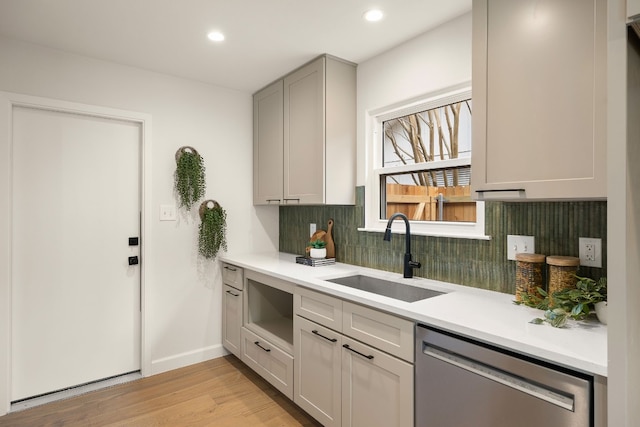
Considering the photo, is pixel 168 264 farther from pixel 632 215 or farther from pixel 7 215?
pixel 632 215

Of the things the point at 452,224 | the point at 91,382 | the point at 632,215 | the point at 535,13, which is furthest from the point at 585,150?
the point at 91,382

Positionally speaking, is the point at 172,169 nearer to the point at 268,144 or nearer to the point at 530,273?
the point at 268,144

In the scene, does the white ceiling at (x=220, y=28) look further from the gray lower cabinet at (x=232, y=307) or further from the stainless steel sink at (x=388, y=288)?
the gray lower cabinet at (x=232, y=307)

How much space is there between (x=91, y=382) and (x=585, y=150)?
3.32m

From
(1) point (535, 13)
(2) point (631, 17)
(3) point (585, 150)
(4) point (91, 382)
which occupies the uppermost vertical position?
(1) point (535, 13)

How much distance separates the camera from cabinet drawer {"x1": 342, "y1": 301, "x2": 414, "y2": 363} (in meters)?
1.56

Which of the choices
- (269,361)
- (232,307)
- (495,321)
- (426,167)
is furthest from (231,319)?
(495,321)

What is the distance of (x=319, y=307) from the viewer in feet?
6.73

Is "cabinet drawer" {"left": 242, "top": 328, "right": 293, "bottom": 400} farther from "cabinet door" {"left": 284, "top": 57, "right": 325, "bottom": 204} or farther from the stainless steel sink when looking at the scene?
"cabinet door" {"left": 284, "top": 57, "right": 325, "bottom": 204}

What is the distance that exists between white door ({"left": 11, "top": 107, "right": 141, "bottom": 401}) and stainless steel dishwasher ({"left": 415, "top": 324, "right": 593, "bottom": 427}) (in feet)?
7.60

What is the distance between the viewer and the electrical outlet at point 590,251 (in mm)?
1520

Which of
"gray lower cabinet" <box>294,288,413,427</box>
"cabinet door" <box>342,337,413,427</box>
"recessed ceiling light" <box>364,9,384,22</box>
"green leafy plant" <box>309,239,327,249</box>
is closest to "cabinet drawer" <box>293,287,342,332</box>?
"gray lower cabinet" <box>294,288,413,427</box>

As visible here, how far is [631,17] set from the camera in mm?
863

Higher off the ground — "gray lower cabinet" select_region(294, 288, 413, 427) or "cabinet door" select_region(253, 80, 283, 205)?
"cabinet door" select_region(253, 80, 283, 205)
